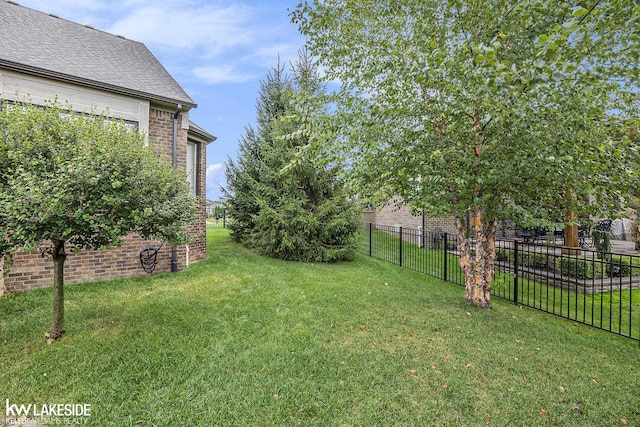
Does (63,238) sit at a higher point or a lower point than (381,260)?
higher

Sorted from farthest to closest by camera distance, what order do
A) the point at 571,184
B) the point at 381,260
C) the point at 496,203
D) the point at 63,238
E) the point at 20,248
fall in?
the point at 381,260 < the point at 496,203 < the point at 571,184 < the point at 63,238 < the point at 20,248

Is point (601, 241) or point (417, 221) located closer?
point (601, 241)

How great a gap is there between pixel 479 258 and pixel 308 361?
11.8 feet

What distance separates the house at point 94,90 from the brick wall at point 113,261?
0.01 m

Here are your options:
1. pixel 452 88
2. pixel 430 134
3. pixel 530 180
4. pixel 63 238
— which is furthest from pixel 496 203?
pixel 63 238

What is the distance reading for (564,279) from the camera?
6.99 meters

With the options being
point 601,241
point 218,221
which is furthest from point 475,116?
point 218,221

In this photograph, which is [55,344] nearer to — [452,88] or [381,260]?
[452,88]

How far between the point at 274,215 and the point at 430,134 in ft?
17.5

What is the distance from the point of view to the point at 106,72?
655cm

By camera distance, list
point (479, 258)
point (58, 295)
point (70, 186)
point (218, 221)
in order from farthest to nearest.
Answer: point (218, 221), point (479, 258), point (58, 295), point (70, 186)

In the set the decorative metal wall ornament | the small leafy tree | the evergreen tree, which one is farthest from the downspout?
the small leafy tree

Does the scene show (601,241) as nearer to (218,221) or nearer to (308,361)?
(308,361)

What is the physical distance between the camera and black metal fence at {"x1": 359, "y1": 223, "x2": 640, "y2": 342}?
4857mm
